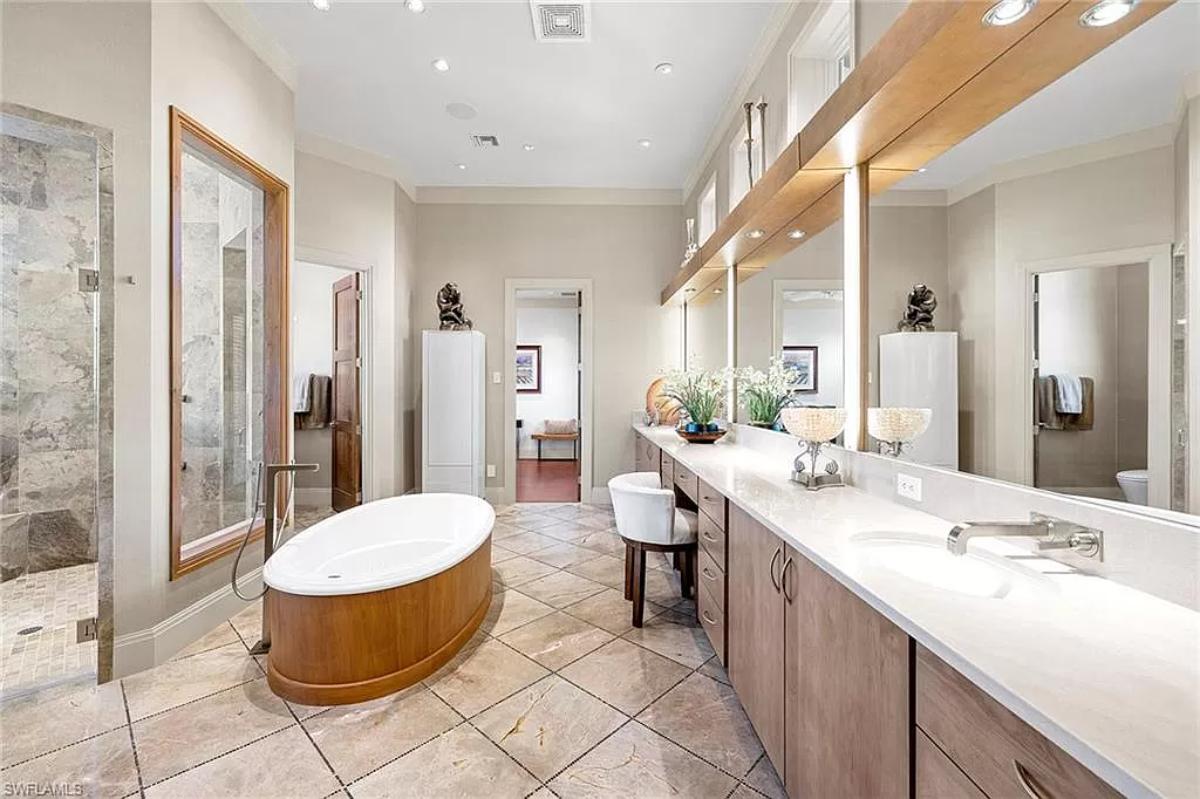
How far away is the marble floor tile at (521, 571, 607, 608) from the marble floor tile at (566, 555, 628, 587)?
0.07m

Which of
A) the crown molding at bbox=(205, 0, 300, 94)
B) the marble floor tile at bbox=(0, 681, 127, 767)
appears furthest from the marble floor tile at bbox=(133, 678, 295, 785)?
the crown molding at bbox=(205, 0, 300, 94)

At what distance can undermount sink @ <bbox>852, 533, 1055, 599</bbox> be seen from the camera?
1008 millimetres

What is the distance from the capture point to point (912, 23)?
4.13 feet

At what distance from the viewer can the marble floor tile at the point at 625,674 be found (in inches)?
75.6

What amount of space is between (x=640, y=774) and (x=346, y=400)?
413 centimetres

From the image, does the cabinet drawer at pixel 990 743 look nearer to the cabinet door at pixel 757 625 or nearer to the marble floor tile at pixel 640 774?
the cabinet door at pixel 757 625

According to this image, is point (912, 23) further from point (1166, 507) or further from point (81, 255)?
point (81, 255)

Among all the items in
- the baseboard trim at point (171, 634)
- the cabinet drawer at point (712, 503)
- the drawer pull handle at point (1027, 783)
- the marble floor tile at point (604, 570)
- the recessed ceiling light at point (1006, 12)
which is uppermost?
the recessed ceiling light at point (1006, 12)

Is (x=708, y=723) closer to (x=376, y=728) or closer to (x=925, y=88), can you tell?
(x=376, y=728)

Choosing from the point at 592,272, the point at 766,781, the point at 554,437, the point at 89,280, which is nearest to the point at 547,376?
the point at 554,437

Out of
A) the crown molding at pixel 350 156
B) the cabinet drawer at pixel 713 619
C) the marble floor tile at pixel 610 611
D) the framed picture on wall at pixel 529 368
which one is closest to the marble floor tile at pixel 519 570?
the marble floor tile at pixel 610 611

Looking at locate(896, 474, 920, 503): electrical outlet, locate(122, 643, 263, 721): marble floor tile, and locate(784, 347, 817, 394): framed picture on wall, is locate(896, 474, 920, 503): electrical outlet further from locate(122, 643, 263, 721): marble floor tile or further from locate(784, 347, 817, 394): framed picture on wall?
locate(122, 643, 263, 721): marble floor tile

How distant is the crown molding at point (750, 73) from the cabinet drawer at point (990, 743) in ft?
9.46

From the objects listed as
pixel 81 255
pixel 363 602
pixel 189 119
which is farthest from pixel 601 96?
pixel 363 602
